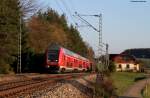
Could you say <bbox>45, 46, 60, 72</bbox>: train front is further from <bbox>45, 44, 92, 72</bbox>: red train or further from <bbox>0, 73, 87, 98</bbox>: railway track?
<bbox>0, 73, 87, 98</bbox>: railway track

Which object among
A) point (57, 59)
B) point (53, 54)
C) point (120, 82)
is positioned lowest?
point (120, 82)

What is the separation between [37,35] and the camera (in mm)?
95125

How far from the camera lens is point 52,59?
57.1 meters

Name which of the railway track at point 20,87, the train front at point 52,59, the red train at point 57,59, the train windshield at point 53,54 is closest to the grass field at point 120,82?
the red train at point 57,59

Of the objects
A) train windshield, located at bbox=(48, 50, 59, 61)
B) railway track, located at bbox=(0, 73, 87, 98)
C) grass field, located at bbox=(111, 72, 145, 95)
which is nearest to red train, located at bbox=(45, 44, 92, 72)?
train windshield, located at bbox=(48, 50, 59, 61)

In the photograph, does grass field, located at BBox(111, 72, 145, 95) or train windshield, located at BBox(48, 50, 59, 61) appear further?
train windshield, located at BBox(48, 50, 59, 61)

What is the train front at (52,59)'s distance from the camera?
185 feet

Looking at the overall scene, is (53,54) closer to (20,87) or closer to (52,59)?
(52,59)

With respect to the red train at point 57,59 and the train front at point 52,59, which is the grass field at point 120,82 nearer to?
the red train at point 57,59

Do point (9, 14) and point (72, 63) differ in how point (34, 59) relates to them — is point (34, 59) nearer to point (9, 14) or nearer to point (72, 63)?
point (72, 63)

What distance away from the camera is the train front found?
5636cm

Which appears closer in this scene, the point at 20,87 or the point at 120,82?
the point at 20,87

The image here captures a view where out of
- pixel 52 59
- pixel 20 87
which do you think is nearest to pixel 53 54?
pixel 52 59

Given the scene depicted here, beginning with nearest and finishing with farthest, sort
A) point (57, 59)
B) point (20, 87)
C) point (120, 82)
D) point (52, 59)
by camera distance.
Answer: point (20, 87) → point (57, 59) → point (52, 59) → point (120, 82)
